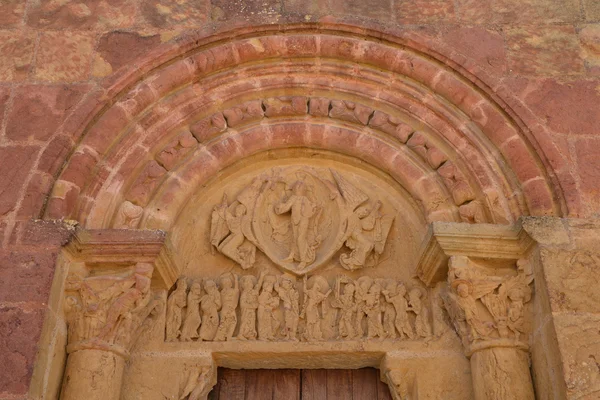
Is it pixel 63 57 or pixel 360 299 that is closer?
pixel 360 299

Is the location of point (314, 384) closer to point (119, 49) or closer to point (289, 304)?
point (289, 304)

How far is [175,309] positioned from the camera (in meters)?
4.64

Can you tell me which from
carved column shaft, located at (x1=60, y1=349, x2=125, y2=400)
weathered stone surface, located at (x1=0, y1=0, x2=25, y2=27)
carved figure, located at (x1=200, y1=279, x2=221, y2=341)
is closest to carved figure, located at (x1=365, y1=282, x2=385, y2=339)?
carved figure, located at (x1=200, y1=279, x2=221, y2=341)

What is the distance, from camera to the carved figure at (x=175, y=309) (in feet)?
14.9

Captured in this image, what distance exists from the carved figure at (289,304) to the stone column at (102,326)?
0.90 m

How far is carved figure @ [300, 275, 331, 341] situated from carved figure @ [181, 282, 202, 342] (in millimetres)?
705

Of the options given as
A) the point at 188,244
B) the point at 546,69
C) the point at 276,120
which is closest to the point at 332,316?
the point at 188,244

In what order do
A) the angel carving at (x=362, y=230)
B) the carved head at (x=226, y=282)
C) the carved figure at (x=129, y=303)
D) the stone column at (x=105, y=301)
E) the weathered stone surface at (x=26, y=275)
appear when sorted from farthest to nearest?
the angel carving at (x=362, y=230) → the carved head at (x=226, y=282) → the carved figure at (x=129, y=303) → the stone column at (x=105, y=301) → the weathered stone surface at (x=26, y=275)

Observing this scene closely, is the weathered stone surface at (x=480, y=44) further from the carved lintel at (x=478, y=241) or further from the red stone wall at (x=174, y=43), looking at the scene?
the carved lintel at (x=478, y=241)

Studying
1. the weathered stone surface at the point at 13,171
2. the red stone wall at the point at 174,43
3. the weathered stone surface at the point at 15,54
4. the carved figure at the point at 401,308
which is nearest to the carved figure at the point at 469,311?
the carved figure at the point at 401,308

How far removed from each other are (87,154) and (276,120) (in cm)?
139

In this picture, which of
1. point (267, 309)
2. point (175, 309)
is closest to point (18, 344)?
point (175, 309)

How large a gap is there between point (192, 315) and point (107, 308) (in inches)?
23.6

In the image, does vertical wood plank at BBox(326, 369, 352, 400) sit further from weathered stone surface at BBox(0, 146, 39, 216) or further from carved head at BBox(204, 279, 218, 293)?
weathered stone surface at BBox(0, 146, 39, 216)
